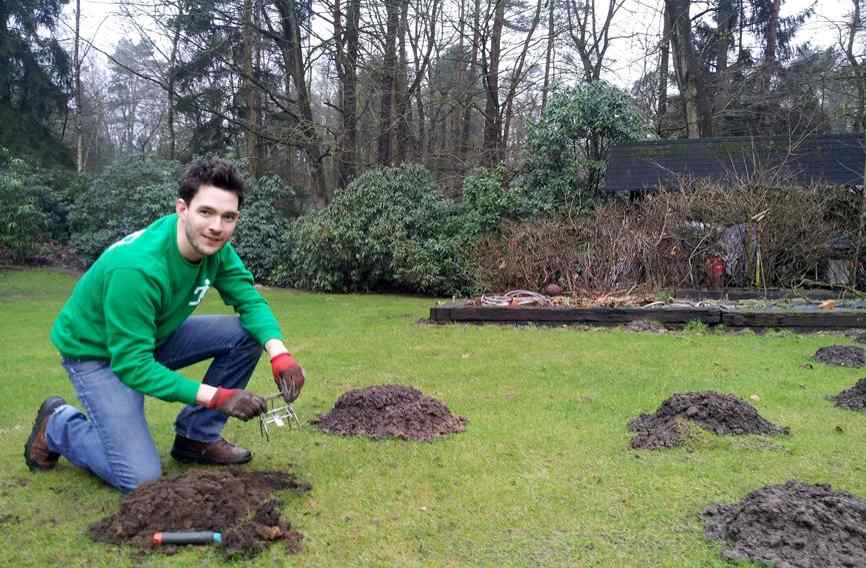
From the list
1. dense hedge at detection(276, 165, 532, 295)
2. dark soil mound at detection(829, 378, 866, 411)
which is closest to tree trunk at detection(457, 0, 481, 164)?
dense hedge at detection(276, 165, 532, 295)

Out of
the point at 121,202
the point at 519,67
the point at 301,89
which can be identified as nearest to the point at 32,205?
the point at 121,202

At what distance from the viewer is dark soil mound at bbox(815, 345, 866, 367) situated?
6492 millimetres

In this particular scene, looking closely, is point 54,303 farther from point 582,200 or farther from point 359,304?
point 582,200

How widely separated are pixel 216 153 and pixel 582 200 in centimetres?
1430

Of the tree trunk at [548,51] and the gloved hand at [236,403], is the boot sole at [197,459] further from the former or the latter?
the tree trunk at [548,51]

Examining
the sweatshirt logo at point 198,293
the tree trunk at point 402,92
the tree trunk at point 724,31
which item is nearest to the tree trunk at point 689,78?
the tree trunk at point 724,31

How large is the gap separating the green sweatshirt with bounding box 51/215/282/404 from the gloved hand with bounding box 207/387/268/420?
10 centimetres

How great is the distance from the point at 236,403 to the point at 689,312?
7083 millimetres

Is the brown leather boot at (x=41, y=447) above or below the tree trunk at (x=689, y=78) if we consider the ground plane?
below

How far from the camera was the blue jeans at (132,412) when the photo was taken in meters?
3.33

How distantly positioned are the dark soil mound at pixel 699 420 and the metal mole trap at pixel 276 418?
1918mm

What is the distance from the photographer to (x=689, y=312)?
901cm

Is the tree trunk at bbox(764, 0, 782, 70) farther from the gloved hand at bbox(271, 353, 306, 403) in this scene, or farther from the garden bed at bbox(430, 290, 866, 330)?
the gloved hand at bbox(271, 353, 306, 403)

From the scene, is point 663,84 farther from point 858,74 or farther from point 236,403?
point 236,403
